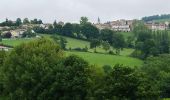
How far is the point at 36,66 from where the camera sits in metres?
61.5

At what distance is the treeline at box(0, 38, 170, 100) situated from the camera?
51312 millimetres

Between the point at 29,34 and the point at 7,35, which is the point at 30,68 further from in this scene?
the point at 7,35

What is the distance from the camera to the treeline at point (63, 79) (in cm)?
5131

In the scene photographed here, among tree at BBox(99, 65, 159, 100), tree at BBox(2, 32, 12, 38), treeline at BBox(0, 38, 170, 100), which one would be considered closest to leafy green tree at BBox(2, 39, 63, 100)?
treeline at BBox(0, 38, 170, 100)

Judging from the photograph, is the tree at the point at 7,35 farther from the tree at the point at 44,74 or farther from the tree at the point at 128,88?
the tree at the point at 128,88

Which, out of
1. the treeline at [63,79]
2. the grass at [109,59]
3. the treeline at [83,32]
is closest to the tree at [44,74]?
the treeline at [63,79]

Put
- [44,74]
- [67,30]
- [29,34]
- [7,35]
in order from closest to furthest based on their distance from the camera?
[44,74] < [29,34] < [7,35] < [67,30]

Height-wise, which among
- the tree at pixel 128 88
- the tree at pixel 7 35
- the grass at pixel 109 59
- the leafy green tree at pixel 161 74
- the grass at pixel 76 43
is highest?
the tree at pixel 128 88

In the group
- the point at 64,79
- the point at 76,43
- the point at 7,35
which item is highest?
the point at 64,79

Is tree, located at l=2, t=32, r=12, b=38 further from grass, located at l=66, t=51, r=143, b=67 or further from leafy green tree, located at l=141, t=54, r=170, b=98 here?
leafy green tree, located at l=141, t=54, r=170, b=98

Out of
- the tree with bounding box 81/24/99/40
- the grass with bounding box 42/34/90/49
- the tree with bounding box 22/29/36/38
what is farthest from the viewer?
the tree with bounding box 81/24/99/40

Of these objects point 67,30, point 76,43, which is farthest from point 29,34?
point 76,43

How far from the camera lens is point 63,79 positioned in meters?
56.0

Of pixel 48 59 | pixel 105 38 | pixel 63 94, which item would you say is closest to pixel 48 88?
pixel 63 94
